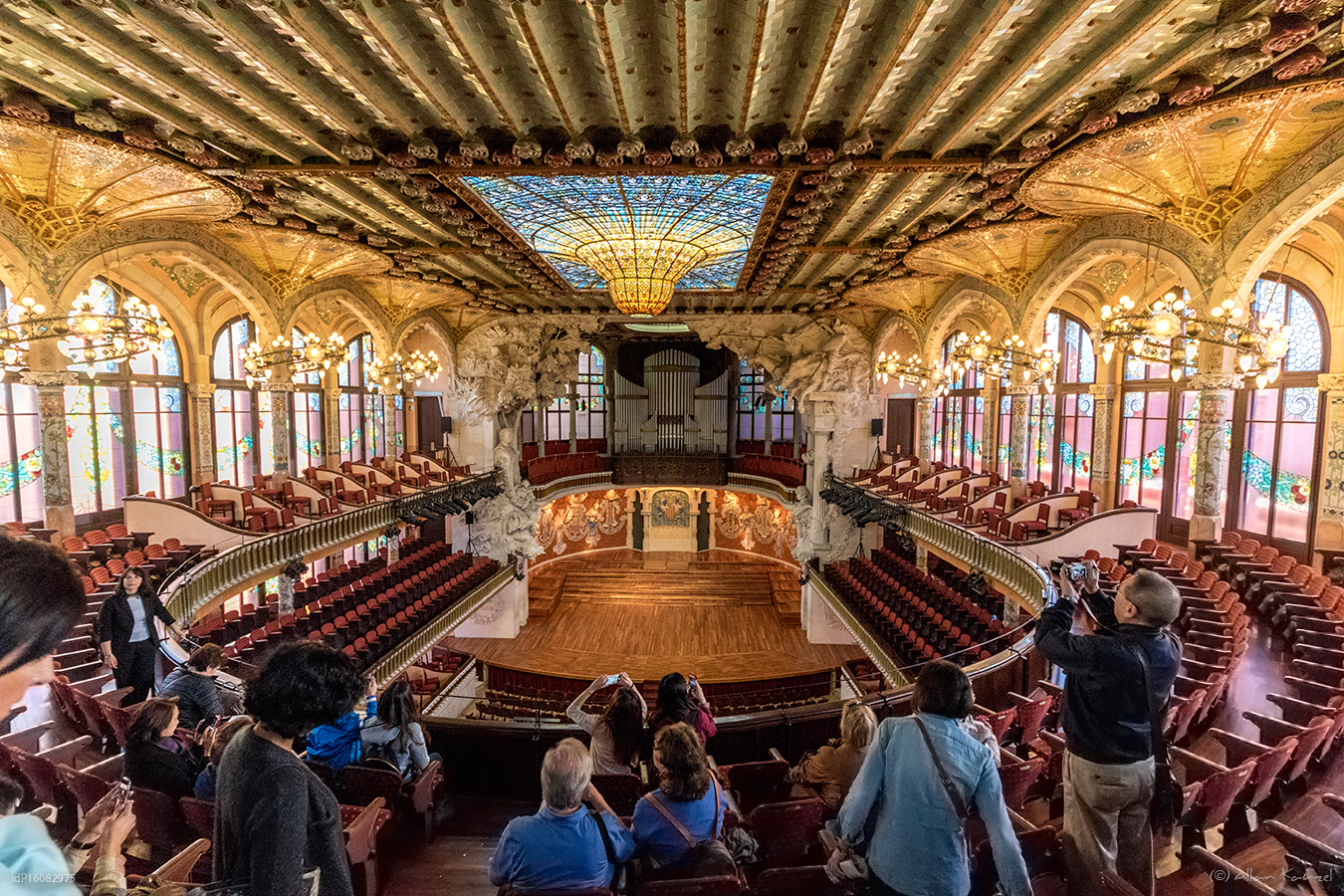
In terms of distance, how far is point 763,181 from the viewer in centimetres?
736

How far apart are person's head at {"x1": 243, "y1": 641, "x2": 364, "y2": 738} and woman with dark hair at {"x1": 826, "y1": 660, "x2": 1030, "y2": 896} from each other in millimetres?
1623

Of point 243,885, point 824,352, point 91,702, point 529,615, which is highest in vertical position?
point 824,352

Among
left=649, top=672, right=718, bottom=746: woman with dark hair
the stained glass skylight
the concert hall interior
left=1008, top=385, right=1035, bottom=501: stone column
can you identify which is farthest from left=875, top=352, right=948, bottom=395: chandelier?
A: left=649, top=672, right=718, bottom=746: woman with dark hair

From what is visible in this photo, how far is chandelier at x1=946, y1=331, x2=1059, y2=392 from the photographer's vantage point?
10188 mm

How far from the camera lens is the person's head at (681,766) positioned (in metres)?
2.24

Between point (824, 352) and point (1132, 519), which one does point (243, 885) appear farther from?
point (824, 352)

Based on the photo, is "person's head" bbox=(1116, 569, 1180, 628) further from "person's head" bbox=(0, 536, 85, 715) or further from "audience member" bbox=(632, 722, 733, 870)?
"person's head" bbox=(0, 536, 85, 715)

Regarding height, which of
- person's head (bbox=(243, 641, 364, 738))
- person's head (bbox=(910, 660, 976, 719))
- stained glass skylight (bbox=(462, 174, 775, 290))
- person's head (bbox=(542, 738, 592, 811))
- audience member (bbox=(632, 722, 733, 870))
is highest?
stained glass skylight (bbox=(462, 174, 775, 290))

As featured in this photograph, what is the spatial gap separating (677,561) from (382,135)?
18730mm

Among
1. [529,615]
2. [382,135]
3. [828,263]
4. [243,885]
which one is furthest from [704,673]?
[243,885]

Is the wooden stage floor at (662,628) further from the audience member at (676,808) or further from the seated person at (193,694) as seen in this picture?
the audience member at (676,808)

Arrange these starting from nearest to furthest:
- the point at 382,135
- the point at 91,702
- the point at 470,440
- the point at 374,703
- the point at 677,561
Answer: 1. the point at 374,703
2. the point at 91,702
3. the point at 382,135
4. the point at 470,440
5. the point at 677,561

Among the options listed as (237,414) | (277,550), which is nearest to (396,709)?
(277,550)

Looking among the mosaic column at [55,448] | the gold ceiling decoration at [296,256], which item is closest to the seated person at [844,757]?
the gold ceiling decoration at [296,256]
